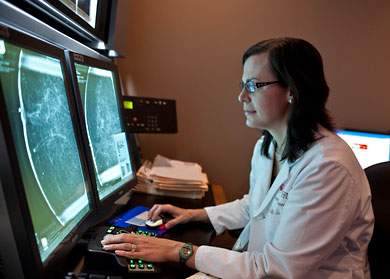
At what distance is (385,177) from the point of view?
976 mm

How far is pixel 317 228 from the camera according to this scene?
0.81 metres

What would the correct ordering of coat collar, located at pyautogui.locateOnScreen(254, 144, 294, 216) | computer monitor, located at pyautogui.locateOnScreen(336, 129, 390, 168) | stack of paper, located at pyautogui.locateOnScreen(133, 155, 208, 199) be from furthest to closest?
computer monitor, located at pyautogui.locateOnScreen(336, 129, 390, 168), stack of paper, located at pyautogui.locateOnScreen(133, 155, 208, 199), coat collar, located at pyautogui.locateOnScreen(254, 144, 294, 216)

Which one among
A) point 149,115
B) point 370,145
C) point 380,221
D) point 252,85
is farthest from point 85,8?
point 370,145

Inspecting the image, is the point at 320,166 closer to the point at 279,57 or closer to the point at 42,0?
the point at 279,57

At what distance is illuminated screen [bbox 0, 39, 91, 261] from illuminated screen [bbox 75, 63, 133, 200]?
0.12 meters

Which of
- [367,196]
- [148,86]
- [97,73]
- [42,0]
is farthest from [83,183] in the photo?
[148,86]

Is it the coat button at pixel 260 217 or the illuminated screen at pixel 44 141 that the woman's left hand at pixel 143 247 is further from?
the coat button at pixel 260 217

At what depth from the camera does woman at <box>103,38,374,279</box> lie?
0.81 metres

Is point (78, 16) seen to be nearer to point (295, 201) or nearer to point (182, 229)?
point (182, 229)

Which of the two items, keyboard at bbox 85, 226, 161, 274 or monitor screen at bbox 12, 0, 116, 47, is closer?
keyboard at bbox 85, 226, 161, 274

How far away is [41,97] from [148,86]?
136 cm

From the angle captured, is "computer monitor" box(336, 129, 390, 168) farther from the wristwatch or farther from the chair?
the wristwatch

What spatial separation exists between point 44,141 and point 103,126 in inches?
15.7

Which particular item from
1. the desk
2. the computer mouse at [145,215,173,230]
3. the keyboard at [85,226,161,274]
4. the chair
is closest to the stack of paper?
the desk
